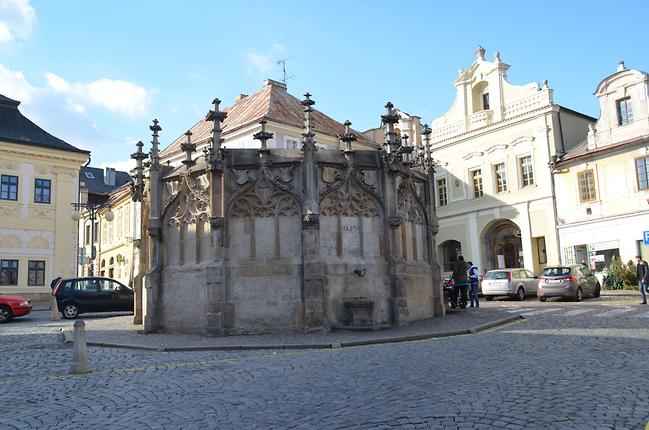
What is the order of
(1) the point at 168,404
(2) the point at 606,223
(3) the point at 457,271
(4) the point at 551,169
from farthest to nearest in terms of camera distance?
1. (4) the point at 551,169
2. (2) the point at 606,223
3. (3) the point at 457,271
4. (1) the point at 168,404

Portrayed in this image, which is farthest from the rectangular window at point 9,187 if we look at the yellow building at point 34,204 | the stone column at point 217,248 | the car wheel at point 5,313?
the stone column at point 217,248

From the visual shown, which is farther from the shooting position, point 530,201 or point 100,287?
point 530,201

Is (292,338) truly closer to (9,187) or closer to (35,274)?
(35,274)

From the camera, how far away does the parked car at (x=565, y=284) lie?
2589 cm

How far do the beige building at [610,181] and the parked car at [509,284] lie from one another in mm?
6663

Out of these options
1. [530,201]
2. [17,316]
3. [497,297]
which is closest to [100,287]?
[17,316]

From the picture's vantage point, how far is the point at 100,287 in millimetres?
24547

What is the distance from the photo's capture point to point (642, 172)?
3225cm

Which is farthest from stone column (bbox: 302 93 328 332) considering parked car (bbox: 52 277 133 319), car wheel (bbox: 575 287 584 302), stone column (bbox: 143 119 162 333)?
car wheel (bbox: 575 287 584 302)

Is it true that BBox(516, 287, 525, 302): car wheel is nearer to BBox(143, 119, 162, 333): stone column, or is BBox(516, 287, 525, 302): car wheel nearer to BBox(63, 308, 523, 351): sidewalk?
BBox(63, 308, 523, 351): sidewalk

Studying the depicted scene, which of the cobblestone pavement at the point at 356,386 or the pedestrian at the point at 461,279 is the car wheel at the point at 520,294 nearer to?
the pedestrian at the point at 461,279

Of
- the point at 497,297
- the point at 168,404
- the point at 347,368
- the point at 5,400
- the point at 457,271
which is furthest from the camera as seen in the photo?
the point at 497,297

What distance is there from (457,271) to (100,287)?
14.4 meters

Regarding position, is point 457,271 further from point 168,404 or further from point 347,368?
point 168,404
